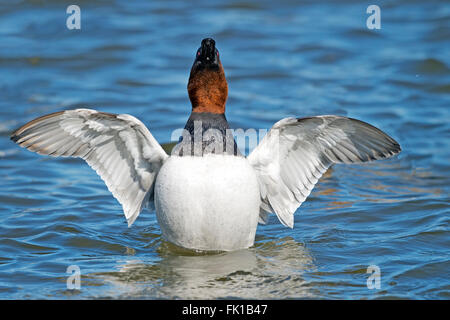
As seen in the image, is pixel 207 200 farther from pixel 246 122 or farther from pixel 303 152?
pixel 246 122

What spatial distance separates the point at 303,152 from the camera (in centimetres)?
762

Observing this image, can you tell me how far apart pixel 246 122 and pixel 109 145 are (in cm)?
504

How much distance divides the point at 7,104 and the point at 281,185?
23.0ft

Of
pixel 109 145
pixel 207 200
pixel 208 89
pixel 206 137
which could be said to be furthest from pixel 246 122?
pixel 207 200

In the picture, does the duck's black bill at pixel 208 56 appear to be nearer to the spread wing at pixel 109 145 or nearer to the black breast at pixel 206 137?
the black breast at pixel 206 137

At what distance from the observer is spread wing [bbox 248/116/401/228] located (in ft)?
23.7

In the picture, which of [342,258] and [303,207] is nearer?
[342,258]

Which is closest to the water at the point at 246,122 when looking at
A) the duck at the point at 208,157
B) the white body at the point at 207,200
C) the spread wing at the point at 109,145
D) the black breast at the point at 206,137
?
the white body at the point at 207,200

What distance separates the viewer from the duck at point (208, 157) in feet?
22.4

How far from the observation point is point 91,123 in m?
7.16

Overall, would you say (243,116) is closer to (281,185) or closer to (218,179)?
(281,185)
